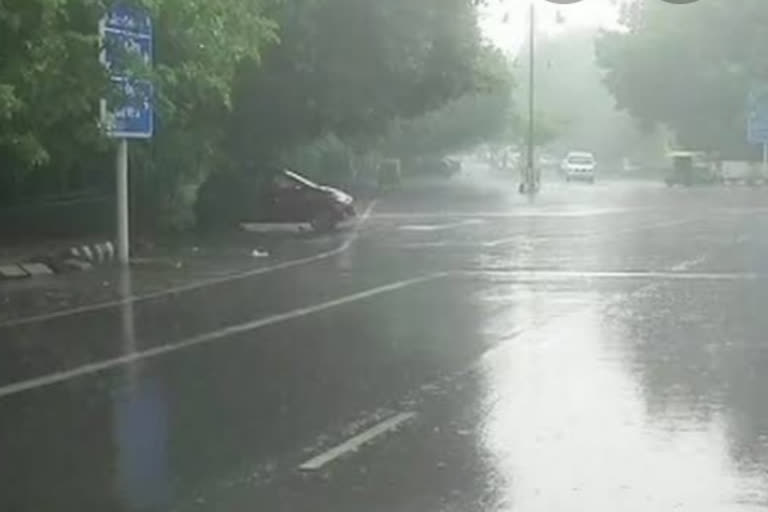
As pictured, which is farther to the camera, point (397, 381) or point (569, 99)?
point (569, 99)

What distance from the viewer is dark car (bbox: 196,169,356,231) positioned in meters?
35.8

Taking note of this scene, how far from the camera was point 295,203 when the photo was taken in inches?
1431

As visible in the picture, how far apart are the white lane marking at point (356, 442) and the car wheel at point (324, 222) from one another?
83.2 feet

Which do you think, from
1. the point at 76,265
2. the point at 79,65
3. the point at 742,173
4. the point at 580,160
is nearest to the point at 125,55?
the point at 79,65

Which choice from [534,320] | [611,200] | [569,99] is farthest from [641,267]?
[569,99]

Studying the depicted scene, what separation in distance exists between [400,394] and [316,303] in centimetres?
720

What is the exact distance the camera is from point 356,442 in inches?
371

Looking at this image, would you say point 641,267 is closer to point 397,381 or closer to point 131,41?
point 131,41

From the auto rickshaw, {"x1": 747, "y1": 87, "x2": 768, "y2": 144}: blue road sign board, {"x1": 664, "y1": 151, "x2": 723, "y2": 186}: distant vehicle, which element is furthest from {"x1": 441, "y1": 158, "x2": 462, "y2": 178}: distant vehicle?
{"x1": 747, "y1": 87, "x2": 768, "y2": 144}: blue road sign board

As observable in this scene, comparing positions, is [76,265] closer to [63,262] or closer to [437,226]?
[63,262]

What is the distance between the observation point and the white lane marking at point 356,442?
28.8ft

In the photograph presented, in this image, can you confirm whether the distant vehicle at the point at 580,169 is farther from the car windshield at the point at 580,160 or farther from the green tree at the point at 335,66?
the green tree at the point at 335,66

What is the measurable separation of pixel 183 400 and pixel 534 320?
5.91 meters

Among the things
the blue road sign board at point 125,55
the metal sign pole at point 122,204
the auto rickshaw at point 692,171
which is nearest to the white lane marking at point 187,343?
the blue road sign board at point 125,55
